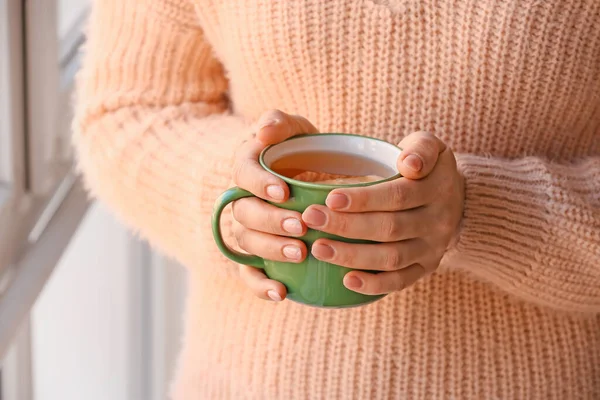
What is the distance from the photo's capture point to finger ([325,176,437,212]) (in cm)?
51

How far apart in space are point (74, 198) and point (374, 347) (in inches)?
21.3

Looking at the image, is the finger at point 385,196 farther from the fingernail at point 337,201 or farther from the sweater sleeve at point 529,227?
the sweater sleeve at point 529,227

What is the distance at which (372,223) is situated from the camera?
0.54 meters

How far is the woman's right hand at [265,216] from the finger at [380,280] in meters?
0.04

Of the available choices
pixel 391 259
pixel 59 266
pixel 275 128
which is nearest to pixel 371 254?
pixel 391 259

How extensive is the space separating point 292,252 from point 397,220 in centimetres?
8

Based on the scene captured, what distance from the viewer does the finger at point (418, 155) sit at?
54 centimetres

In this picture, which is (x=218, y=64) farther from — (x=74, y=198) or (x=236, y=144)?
(x=74, y=198)

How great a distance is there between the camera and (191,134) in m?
0.79

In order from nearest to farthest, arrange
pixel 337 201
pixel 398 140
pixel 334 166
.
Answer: pixel 337 201, pixel 334 166, pixel 398 140

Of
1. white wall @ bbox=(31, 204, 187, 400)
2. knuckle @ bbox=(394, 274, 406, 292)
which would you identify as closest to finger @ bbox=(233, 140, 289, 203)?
knuckle @ bbox=(394, 274, 406, 292)

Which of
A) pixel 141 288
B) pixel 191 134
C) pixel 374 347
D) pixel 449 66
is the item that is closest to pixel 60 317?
pixel 141 288

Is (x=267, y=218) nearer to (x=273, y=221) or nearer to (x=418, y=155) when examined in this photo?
(x=273, y=221)

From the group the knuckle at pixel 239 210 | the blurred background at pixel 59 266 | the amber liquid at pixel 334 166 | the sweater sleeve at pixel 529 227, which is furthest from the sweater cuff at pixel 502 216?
the blurred background at pixel 59 266
